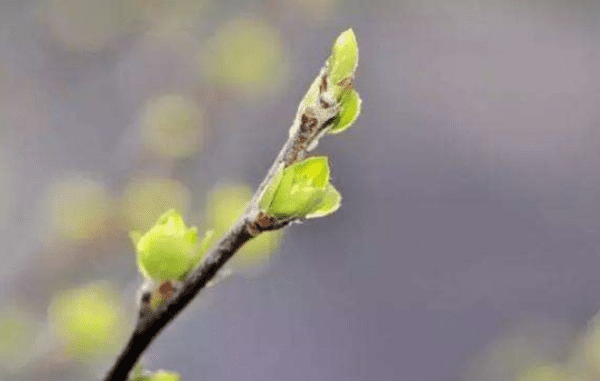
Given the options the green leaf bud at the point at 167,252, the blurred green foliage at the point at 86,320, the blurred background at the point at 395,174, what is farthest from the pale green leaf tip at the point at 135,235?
the blurred background at the point at 395,174

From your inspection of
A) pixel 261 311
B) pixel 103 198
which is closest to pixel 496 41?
pixel 261 311

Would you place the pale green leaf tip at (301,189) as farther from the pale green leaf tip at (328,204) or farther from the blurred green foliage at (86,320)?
the blurred green foliage at (86,320)

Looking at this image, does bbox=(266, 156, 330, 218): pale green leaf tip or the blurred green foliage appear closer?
bbox=(266, 156, 330, 218): pale green leaf tip

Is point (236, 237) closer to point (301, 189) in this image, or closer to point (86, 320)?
point (301, 189)

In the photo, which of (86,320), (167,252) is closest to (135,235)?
(167,252)

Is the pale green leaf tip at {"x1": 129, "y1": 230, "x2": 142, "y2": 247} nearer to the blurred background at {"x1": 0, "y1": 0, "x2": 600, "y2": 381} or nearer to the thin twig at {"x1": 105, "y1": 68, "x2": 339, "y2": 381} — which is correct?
the thin twig at {"x1": 105, "y1": 68, "x2": 339, "y2": 381}

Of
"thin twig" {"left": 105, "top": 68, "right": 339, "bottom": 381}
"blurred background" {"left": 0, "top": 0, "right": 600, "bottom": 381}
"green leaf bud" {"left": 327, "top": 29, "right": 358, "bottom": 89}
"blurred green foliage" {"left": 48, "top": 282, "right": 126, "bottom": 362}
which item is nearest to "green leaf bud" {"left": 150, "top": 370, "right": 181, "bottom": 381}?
"thin twig" {"left": 105, "top": 68, "right": 339, "bottom": 381}

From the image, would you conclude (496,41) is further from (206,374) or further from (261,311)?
(206,374)
